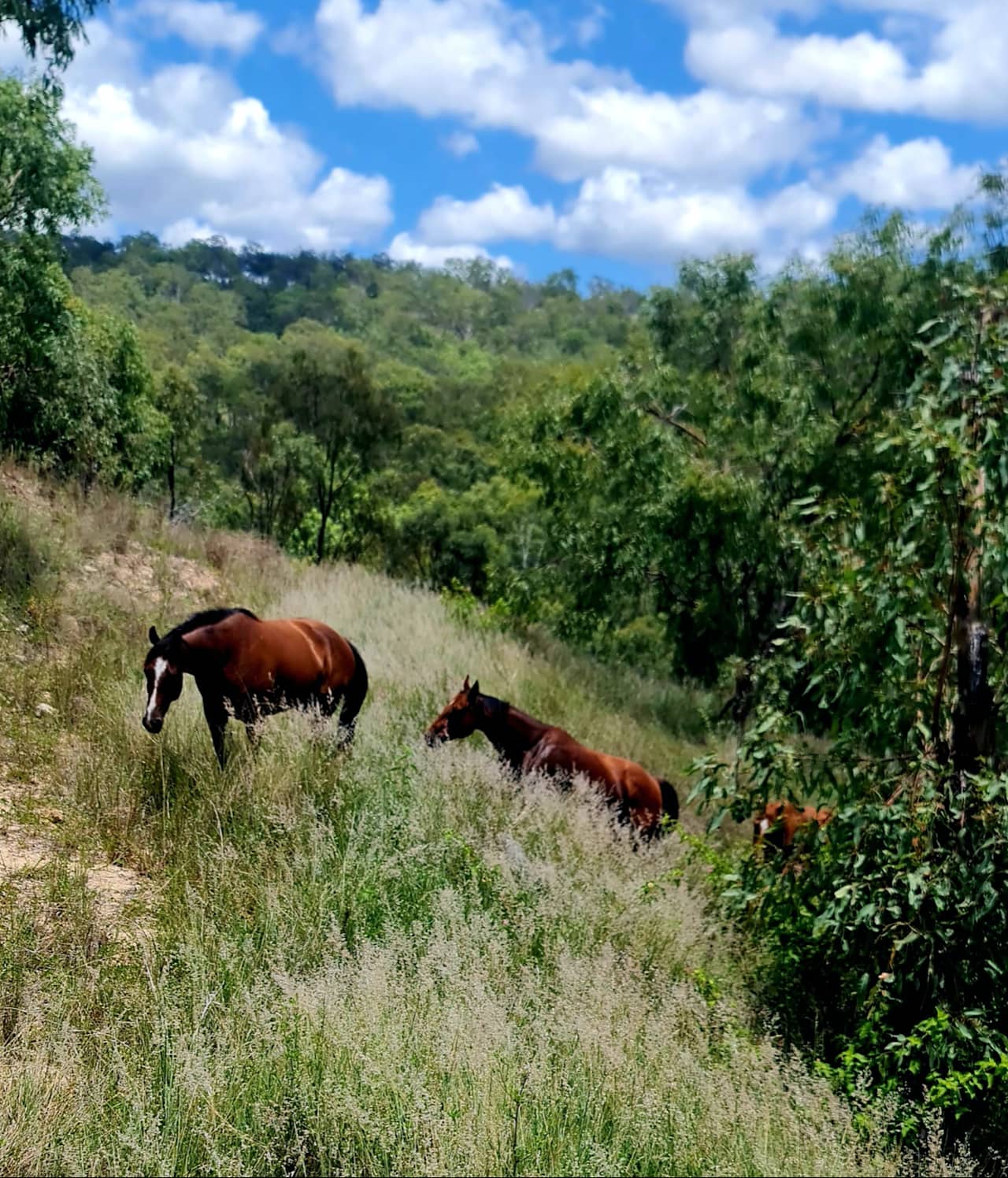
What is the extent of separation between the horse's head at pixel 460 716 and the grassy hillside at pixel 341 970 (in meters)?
0.22

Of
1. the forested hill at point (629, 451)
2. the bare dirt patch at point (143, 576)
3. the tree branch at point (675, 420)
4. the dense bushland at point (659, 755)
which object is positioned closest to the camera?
the dense bushland at point (659, 755)

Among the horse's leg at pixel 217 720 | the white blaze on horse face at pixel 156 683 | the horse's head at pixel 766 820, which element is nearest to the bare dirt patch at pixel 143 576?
the horse's leg at pixel 217 720

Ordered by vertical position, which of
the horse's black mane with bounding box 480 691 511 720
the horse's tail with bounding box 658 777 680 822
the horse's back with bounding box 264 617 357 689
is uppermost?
the horse's back with bounding box 264 617 357 689

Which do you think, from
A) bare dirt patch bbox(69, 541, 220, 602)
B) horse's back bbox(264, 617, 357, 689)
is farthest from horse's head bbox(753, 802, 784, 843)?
bare dirt patch bbox(69, 541, 220, 602)

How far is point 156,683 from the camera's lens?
6.00 metres

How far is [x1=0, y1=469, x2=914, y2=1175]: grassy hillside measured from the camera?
10.3 feet

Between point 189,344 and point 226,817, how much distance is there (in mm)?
47966

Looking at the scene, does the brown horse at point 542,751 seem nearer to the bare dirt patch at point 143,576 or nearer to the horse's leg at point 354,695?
the horse's leg at point 354,695

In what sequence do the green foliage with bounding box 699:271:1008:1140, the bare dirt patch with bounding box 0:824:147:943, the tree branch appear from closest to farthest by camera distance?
the bare dirt patch with bounding box 0:824:147:943, the green foliage with bounding box 699:271:1008:1140, the tree branch

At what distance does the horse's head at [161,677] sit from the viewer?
5.90 m

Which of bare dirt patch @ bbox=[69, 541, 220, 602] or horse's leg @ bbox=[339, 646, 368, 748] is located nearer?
horse's leg @ bbox=[339, 646, 368, 748]

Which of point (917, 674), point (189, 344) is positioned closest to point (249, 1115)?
point (917, 674)

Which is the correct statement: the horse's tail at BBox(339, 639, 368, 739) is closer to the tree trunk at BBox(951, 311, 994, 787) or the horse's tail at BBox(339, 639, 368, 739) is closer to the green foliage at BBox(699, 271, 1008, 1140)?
the green foliage at BBox(699, 271, 1008, 1140)

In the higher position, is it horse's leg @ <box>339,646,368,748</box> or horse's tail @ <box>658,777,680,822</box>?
horse's leg @ <box>339,646,368,748</box>
